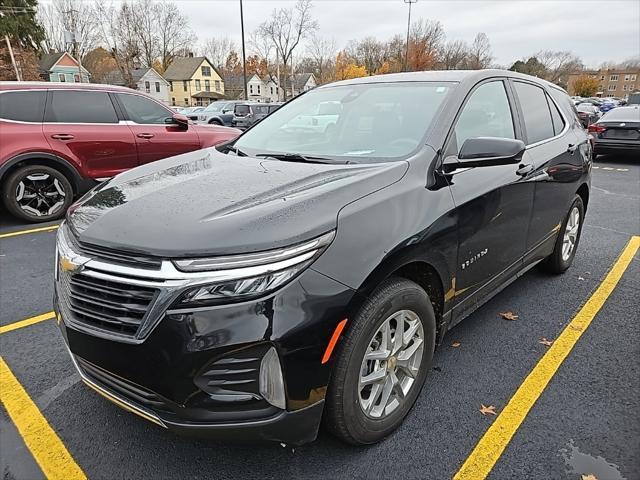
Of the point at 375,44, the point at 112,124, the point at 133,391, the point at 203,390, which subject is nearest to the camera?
the point at 203,390

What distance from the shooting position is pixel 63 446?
7.17ft

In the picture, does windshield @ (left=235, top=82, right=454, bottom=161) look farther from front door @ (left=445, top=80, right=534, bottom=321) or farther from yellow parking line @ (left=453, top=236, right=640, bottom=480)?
yellow parking line @ (left=453, top=236, right=640, bottom=480)

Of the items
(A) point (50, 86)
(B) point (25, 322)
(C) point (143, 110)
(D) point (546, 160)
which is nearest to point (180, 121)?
(C) point (143, 110)

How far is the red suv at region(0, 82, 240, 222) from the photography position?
594 centimetres

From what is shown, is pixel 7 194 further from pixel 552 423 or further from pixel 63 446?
pixel 552 423

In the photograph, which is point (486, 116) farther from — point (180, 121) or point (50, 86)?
point (50, 86)

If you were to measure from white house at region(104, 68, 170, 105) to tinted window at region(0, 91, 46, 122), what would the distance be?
62106 mm

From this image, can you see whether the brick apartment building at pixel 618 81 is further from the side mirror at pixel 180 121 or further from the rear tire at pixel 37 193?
the rear tire at pixel 37 193

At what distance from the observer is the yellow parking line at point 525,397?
2.08 m

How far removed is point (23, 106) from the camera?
600 cm

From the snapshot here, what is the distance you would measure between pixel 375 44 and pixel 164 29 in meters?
34.9

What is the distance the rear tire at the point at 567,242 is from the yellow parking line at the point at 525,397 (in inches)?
15.5

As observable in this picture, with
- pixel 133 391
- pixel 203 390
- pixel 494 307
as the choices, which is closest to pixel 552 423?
A: pixel 494 307

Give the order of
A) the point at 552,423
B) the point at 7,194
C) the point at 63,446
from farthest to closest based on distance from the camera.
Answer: the point at 7,194 → the point at 552,423 → the point at 63,446
